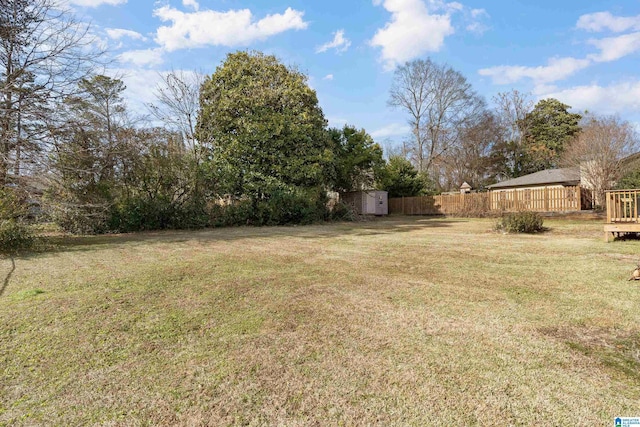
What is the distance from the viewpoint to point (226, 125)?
47.3 ft

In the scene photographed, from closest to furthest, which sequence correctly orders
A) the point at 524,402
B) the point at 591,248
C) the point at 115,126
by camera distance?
the point at 524,402 < the point at 591,248 < the point at 115,126

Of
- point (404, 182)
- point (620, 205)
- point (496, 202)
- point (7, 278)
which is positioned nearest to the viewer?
point (7, 278)

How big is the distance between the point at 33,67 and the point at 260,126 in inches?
295

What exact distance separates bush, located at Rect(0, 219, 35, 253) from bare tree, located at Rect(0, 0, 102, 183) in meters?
1.66

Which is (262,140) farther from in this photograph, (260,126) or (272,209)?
(272,209)

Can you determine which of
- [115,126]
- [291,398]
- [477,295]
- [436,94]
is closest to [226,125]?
[115,126]

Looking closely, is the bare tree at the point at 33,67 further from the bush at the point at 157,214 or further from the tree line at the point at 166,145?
the bush at the point at 157,214

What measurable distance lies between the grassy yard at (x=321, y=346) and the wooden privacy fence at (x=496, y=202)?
12869 mm

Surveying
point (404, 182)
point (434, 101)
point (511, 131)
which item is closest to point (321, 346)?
point (404, 182)

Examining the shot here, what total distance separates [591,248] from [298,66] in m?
14.0

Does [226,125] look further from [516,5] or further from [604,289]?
[604,289]

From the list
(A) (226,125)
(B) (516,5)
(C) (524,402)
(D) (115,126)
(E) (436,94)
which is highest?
(E) (436,94)

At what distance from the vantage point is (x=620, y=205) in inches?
315

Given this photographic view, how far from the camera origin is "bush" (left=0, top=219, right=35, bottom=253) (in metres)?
6.64
